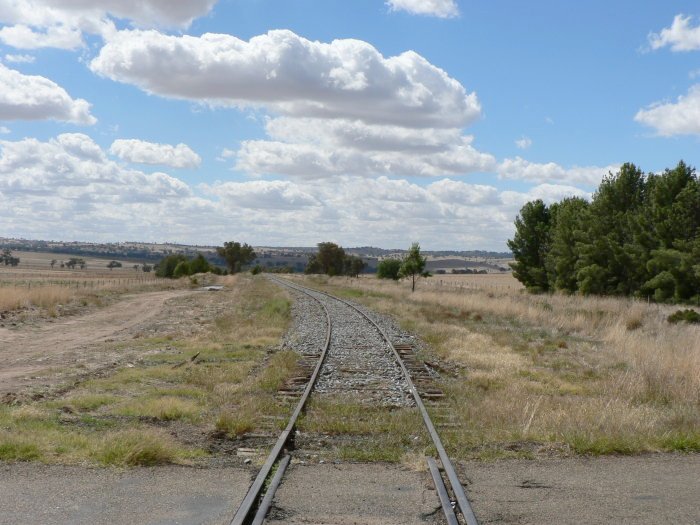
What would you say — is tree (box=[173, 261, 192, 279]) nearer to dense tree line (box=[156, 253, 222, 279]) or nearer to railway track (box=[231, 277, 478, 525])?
dense tree line (box=[156, 253, 222, 279])

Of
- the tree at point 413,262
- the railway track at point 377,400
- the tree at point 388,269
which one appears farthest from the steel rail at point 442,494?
the tree at point 388,269

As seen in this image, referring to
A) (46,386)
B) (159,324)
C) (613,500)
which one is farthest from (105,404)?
(159,324)

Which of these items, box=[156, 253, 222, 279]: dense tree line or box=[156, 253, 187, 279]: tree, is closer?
box=[156, 253, 222, 279]: dense tree line

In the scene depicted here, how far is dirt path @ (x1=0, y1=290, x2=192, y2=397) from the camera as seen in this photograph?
15.0m

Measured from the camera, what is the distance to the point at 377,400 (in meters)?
12.3

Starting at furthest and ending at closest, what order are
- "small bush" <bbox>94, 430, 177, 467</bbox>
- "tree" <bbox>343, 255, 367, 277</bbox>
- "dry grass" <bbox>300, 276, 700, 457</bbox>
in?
"tree" <bbox>343, 255, 367, 277</bbox>, "dry grass" <bbox>300, 276, 700, 457</bbox>, "small bush" <bbox>94, 430, 177, 467</bbox>

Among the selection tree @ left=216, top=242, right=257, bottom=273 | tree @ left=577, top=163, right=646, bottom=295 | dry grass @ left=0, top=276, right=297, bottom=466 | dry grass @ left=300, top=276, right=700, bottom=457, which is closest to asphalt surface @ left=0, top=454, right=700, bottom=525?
dry grass @ left=0, top=276, right=297, bottom=466

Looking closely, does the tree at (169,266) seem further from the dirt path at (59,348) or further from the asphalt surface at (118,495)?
the asphalt surface at (118,495)

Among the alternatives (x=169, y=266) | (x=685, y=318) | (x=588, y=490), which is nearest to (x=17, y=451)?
(x=588, y=490)

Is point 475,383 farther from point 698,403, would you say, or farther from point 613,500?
point 613,500

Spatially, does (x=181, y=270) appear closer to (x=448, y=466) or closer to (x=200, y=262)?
(x=200, y=262)

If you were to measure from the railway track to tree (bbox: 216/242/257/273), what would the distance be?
141166mm

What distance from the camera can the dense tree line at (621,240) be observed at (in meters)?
43.5

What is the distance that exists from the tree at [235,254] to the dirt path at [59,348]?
12373 centimetres
